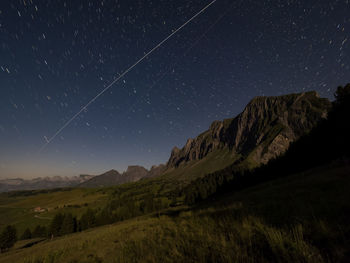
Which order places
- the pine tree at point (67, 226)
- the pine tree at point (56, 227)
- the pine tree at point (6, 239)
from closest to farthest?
1. the pine tree at point (6, 239)
2. the pine tree at point (56, 227)
3. the pine tree at point (67, 226)

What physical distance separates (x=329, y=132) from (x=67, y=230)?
90.3 metres

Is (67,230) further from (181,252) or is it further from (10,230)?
(181,252)

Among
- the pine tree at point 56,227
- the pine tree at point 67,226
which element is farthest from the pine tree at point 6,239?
the pine tree at point 67,226

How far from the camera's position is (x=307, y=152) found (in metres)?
41.2

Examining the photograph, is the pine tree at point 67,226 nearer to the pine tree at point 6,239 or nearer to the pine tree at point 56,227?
the pine tree at point 56,227

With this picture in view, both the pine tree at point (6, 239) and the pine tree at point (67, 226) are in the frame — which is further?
the pine tree at point (67, 226)

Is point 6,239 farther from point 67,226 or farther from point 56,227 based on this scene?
point 67,226

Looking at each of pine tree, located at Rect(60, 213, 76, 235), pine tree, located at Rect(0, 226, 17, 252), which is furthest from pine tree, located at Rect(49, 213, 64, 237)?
pine tree, located at Rect(0, 226, 17, 252)

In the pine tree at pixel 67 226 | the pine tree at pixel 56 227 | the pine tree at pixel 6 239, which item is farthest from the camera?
the pine tree at pixel 67 226

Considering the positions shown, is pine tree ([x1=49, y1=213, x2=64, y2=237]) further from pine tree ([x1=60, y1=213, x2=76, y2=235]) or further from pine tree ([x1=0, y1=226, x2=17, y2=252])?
pine tree ([x1=0, y1=226, x2=17, y2=252])

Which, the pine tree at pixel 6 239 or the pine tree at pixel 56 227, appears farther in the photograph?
the pine tree at pixel 56 227

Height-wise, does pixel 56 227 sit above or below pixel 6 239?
above

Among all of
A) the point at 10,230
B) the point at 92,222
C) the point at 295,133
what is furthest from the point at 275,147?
the point at 10,230

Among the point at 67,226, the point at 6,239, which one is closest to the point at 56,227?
the point at 67,226
